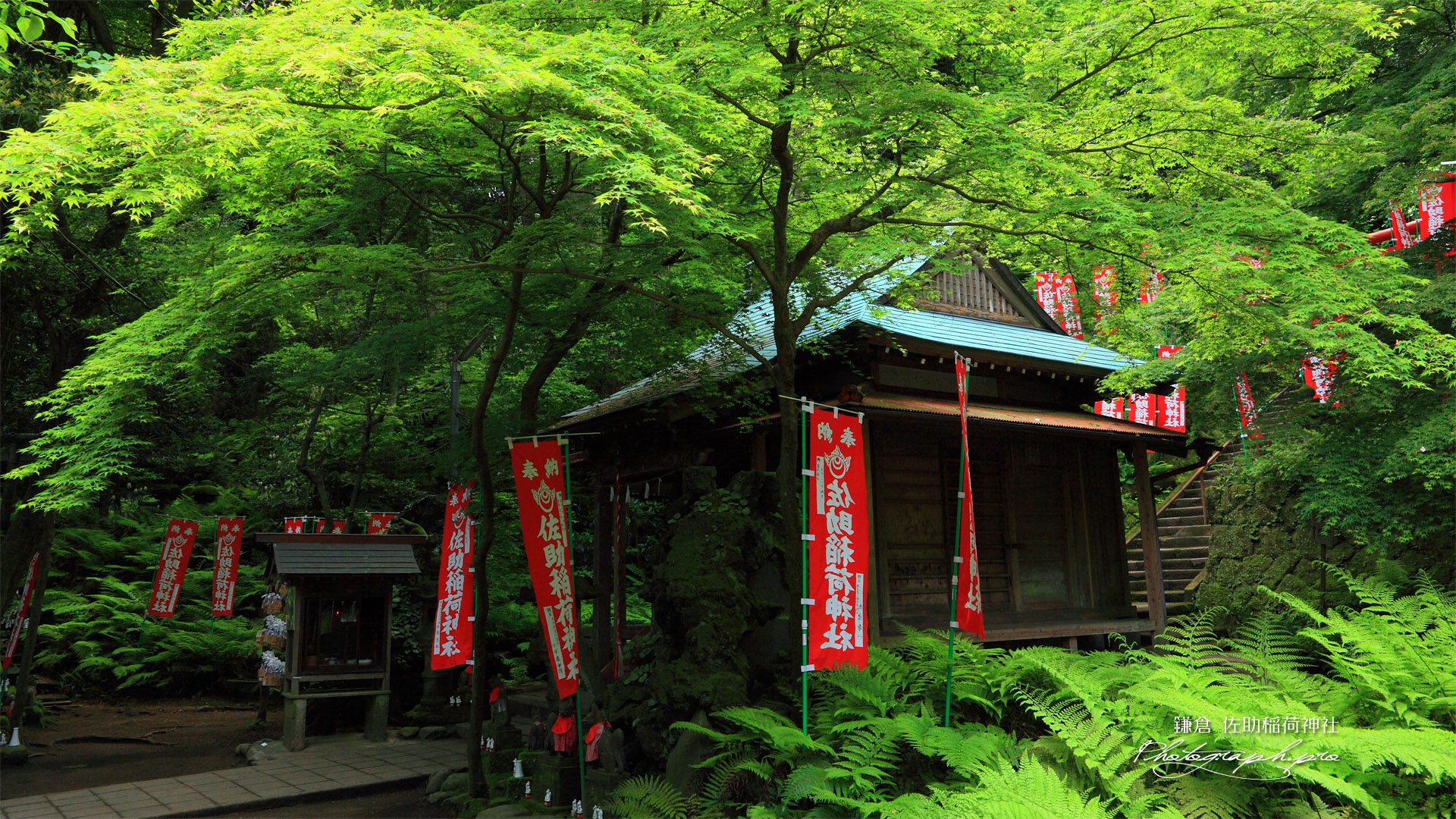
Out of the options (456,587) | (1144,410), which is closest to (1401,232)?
(1144,410)

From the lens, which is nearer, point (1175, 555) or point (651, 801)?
point (651, 801)

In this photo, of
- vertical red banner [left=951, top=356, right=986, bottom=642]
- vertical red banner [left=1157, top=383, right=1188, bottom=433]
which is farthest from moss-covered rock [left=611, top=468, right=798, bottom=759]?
vertical red banner [left=1157, top=383, right=1188, bottom=433]

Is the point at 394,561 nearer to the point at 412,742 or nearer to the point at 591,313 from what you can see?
the point at 412,742

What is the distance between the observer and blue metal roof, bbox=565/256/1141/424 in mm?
10055

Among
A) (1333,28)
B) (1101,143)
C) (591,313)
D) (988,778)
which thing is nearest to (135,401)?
(591,313)

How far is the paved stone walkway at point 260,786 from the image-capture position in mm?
9430

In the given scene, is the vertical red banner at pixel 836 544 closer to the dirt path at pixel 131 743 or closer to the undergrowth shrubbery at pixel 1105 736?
the undergrowth shrubbery at pixel 1105 736

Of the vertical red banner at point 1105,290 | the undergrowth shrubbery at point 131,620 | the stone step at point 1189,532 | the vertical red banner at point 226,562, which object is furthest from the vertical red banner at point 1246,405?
the undergrowth shrubbery at point 131,620

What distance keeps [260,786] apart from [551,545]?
5.48 metres

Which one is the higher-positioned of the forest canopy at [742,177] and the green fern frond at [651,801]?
the forest canopy at [742,177]

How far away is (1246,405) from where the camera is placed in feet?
38.2

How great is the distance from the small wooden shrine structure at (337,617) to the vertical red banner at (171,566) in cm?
189

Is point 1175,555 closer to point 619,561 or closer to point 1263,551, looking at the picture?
point 1263,551

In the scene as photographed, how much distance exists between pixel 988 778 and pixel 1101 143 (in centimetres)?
587
